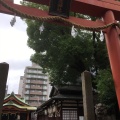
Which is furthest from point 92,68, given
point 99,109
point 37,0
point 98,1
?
point 37,0

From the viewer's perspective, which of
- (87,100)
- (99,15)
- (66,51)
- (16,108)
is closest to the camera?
(87,100)

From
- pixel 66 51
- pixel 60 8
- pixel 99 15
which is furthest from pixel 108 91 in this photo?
pixel 66 51

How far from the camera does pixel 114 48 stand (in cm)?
581

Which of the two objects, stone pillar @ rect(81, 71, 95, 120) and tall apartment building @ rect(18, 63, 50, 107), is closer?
stone pillar @ rect(81, 71, 95, 120)

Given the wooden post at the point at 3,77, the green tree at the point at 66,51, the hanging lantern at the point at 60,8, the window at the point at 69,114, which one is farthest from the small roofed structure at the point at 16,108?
the wooden post at the point at 3,77

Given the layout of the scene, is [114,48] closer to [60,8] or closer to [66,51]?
[60,8]

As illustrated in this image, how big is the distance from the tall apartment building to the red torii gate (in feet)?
206

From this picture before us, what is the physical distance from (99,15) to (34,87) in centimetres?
6501

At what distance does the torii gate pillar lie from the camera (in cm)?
546

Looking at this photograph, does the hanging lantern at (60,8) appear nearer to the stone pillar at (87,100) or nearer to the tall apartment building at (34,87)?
the stone pillar at (87,100)

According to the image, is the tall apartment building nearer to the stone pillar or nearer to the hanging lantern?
the hanging lantern

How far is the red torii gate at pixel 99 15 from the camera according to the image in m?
5.39

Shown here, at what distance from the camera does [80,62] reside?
552 inches

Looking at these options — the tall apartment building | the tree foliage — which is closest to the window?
the tree foliage
